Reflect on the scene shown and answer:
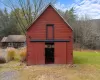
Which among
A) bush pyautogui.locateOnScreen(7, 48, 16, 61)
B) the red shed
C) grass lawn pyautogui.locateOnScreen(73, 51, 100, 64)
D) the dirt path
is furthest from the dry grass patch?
bush pyautogui.locateOnScreen(7, 48, 16, 61)

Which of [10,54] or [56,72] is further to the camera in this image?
[10,54]

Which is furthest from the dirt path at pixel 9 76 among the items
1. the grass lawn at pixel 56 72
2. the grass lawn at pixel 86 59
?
the grass lawn at pixel 86 59

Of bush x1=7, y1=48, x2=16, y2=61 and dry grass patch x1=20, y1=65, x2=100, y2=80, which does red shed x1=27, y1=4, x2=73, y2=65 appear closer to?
dry grass patch x1=20, y1=65, x2=100, y2=80

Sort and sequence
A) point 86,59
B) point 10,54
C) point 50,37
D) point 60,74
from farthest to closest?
point 10,54
point 86,59
point 50,37
point 60,74

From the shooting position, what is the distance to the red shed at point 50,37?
19469 mm

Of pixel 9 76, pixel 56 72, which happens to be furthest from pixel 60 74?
pixel 9 76

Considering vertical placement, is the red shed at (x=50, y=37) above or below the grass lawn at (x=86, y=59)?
above

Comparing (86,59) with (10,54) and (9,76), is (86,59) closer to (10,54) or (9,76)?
(10,54)

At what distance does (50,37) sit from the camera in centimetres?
1977

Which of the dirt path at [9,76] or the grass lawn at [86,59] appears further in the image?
the grass lawn at [86,59]

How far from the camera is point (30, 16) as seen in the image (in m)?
37.0

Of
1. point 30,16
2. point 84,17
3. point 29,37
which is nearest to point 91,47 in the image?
point 84,17

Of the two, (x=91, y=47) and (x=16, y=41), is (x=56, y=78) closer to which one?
(x=91, y=47)

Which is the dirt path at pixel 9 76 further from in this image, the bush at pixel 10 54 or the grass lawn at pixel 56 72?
the bush at pixel 10 54
